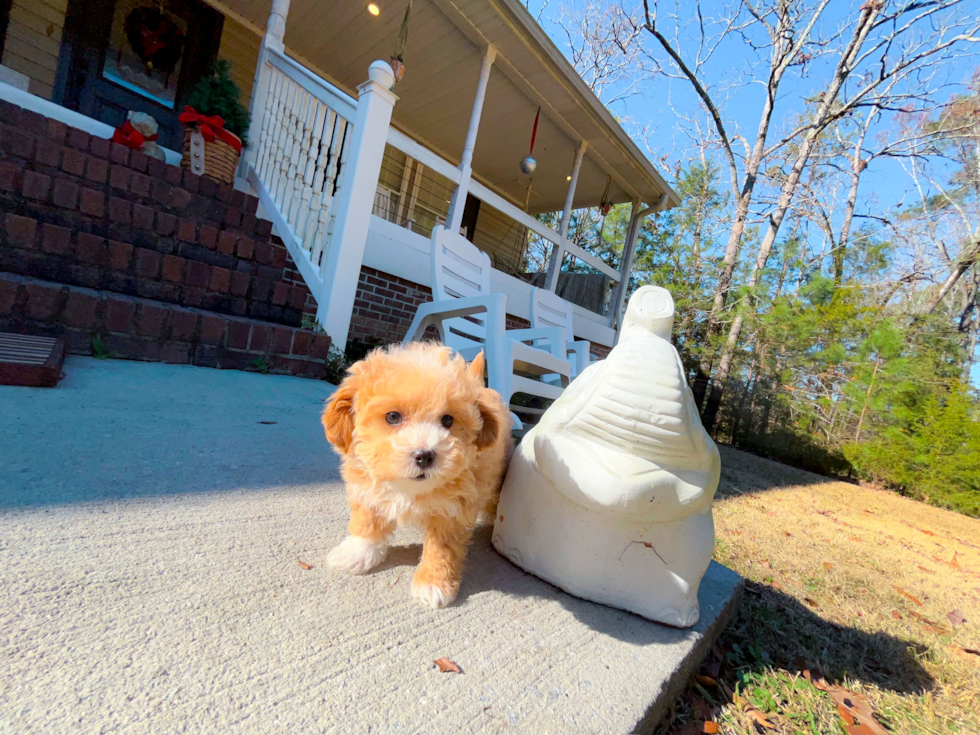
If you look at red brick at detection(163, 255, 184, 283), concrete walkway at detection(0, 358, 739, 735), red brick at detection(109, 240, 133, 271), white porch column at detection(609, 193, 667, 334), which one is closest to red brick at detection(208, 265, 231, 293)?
red brick at detection(163, 255, 184, 283)

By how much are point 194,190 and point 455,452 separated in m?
3.99

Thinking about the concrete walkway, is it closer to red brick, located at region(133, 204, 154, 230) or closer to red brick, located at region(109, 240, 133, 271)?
red brick, located at region(109, 240, 133, 271)

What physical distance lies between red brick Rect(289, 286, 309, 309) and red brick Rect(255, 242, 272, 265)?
42cm

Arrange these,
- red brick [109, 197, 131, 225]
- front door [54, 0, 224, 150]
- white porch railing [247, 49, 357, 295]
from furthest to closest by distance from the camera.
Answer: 1. front door [54, 0, 224, 150]
2. white porch railing [247, 49, 357, 295]
3. red brick [109, 197, 131, 225]

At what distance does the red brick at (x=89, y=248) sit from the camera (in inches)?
114

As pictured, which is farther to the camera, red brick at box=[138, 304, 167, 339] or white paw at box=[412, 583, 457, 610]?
red brick at box=[138, 304, 167, 339]

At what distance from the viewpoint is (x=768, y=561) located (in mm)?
2551

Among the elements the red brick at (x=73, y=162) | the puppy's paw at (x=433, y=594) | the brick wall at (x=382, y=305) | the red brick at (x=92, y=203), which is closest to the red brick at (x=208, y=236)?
the red brick at (x=92, y=203)

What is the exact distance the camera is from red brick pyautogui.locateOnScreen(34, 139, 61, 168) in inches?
120

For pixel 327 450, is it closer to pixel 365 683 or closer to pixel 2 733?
pixel 365 683

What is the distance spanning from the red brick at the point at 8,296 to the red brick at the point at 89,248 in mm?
622

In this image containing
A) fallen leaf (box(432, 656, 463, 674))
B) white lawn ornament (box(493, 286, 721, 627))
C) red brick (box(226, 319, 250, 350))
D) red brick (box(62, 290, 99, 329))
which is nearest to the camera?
fallen leaf (box(432, 656, 463, 674))

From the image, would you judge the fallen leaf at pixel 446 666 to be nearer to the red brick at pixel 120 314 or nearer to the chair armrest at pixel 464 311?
the chair armrest at pixel 464 311

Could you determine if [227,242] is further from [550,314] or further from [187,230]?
[550,314]
